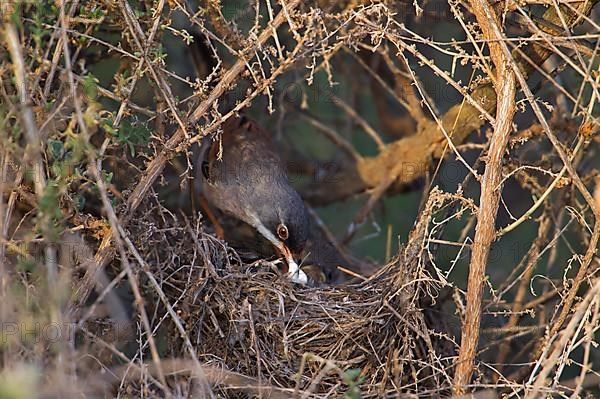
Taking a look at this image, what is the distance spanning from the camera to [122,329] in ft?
15.6

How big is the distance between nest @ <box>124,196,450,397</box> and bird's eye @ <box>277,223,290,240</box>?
0.99 metres

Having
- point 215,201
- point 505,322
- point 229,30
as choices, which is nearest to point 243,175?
point 215,201

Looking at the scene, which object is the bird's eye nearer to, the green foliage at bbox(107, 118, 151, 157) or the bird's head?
the bird's head

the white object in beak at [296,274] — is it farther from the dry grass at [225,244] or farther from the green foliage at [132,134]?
the green foliage at [132,134]

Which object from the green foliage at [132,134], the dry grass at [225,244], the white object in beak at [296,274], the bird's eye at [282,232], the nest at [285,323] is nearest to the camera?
the dry grass at [225,244]

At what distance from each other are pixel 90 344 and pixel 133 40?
5.46 ft

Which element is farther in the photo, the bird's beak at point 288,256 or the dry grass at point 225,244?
the bird's beak at point 288,256

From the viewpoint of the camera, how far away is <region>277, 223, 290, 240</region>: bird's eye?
20.3 feet

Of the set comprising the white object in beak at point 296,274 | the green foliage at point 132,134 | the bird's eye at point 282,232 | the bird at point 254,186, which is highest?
the green foliage at point 132,134

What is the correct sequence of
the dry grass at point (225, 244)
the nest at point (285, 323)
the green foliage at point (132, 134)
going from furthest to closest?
the nest at point (285, 323) < the green foliage at point (132, 134) < the dry grass at point (225, 244)

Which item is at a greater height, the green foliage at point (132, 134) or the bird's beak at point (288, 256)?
the green foliage at point (132, 134)

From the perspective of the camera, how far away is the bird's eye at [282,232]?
244 inches

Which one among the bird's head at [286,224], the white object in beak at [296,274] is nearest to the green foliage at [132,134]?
the white object in beak at [296,274]

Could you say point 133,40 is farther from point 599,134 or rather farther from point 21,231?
point 599,134
